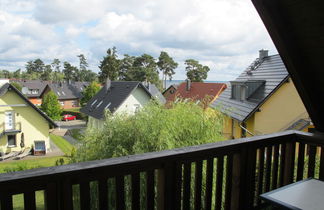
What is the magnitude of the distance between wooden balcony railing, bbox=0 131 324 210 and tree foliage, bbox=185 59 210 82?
18.9m

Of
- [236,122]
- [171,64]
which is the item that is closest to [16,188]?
[236,122]

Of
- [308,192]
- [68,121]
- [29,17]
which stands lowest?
[68,121]

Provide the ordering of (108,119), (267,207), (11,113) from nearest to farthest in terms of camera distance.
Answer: (267,207) < (108,119) < (11,113)

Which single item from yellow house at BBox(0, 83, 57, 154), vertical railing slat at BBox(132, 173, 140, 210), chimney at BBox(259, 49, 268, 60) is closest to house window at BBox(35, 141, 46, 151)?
yellow house at BBox(0, 83, 57, 154)

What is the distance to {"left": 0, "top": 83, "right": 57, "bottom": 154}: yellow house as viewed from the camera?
11891 mm

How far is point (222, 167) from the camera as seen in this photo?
153cm

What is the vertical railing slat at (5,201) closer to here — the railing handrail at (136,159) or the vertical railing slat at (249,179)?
the railing handrail at (136,159)

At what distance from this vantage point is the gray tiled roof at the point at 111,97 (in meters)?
14.4

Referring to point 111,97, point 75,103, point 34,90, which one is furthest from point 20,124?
point 34,90

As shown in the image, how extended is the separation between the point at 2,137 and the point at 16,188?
1373cm

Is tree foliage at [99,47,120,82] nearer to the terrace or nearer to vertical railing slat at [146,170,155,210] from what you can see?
the terrace

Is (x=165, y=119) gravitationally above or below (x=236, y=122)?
above

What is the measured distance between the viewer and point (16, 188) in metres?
0.90

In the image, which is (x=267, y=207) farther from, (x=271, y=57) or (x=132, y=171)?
(x=271, y=57)
